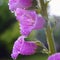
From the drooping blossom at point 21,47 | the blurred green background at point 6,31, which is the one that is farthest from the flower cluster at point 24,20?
the blurred green background at point 6,31

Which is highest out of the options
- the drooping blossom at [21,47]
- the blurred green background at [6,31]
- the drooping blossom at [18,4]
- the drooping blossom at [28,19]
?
the drooping blossom at [18,4]

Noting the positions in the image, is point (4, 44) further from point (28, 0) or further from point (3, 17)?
point (28, 0)

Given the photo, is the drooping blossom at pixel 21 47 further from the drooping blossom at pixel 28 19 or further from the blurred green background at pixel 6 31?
the blurred green background at pixel 6 31

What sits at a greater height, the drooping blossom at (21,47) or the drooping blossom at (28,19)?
the drooping blossom at (28,19)

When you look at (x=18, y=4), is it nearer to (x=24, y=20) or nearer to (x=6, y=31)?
(x=24, y=20)

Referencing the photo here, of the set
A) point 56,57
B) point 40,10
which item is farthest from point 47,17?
point 56,57

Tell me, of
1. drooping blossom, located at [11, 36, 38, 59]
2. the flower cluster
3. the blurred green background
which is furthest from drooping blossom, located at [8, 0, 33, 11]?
the blurred green background

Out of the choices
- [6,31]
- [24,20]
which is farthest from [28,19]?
[6,31]

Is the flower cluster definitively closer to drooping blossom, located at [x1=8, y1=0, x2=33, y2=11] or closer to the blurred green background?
drooping blossom, located at [x1=8, y1=0, x2=33, y2=11]
